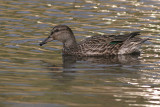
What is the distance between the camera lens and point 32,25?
738 inches

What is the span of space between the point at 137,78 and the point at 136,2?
13289 mm

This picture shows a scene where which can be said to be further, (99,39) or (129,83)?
(99,39)

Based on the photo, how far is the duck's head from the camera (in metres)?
15.0

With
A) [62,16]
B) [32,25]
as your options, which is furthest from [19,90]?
[62,16]

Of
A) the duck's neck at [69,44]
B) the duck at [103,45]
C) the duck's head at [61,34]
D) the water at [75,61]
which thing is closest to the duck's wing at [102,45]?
the duck at [103,45]

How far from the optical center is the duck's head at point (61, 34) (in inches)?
591

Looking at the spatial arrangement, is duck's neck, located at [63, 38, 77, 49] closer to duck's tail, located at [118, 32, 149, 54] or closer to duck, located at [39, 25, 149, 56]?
duck, located at [39, 25, 149, 56]

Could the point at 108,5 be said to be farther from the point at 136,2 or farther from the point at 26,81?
the point at 26,81

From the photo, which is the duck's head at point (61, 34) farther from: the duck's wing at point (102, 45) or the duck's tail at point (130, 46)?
the duck's tail at point (130, 46)

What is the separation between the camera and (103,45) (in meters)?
14.8

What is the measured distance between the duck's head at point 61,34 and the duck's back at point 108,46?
54cm

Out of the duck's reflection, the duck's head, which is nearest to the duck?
the duck's head

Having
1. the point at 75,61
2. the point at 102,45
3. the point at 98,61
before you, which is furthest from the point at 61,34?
the point at 98,61

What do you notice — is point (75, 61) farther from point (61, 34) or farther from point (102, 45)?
point (61, 34)
